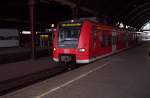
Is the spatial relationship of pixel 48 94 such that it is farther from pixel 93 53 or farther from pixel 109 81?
pixel 93 53

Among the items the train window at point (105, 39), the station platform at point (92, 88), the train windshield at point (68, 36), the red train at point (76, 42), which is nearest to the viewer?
the station platform at point (92, 88)

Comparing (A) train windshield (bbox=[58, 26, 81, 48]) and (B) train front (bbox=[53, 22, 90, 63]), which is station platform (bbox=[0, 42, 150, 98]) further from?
(A) train windshield (bbox=[58, 26, 81, 48])

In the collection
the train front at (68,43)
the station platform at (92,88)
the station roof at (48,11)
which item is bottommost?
the station platform at (92,88)

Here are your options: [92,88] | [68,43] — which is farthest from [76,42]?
[92,88]

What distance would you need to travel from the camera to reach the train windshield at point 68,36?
1548 centimetres

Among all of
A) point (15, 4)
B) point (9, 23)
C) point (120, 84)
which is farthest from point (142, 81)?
point (9, 23)

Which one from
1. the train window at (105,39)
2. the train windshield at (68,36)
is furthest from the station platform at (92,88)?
the train window at (105,39)

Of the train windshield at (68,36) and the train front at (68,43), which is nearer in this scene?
the train front at (68,43)

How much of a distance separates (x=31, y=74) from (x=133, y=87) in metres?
5.38

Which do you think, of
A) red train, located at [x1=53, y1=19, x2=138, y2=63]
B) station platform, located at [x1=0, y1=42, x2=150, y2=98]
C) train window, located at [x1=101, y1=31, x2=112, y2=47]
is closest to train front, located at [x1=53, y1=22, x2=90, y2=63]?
red train, located at [x1=53, y1=19, x2=138, y2=63]

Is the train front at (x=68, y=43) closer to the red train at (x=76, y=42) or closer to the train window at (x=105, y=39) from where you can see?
the red train at (x=76, y=42)

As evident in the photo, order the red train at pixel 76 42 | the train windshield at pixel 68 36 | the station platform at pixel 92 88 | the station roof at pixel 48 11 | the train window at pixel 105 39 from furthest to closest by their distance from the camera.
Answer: the station roof at pixel 48 11 → the train window at pixel 105 39 → the train windshield at pixel 68 36 → the red train at pixel 76 42 → the station platform at pixel 92 88

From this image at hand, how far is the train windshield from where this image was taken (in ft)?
50.8

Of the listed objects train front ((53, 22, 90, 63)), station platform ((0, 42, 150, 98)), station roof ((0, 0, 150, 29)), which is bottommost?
station platform ((0, 42, 150, 98))
